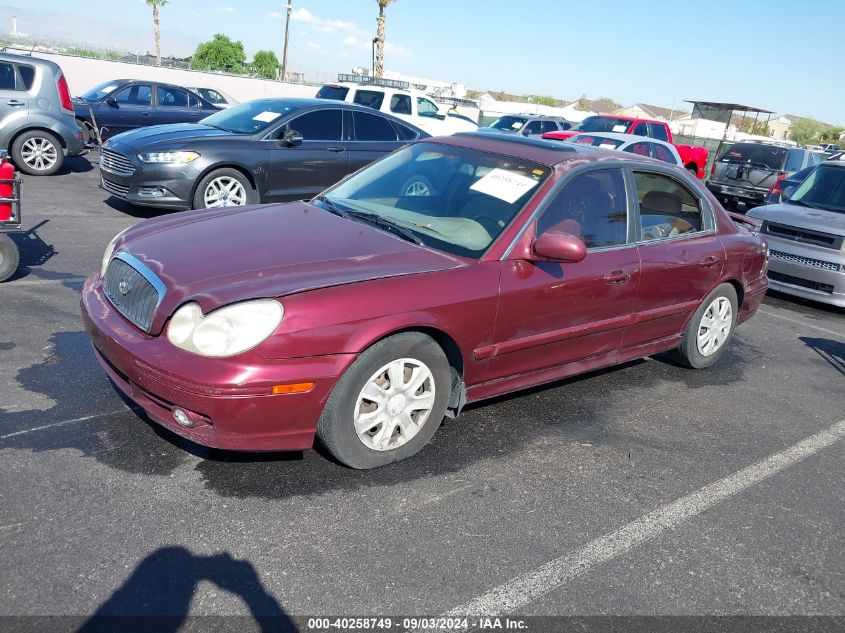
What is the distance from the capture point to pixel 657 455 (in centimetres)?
426

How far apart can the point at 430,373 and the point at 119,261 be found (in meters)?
1.74

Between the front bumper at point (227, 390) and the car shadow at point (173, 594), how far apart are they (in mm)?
550

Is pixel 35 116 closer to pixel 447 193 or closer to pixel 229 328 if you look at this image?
pixel 447 193

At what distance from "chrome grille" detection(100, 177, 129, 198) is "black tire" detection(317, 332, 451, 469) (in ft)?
21.8

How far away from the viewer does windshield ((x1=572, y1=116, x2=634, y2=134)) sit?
64.3 ft

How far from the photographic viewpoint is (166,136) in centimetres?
912

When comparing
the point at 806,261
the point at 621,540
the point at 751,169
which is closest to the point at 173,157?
the point at 621,540

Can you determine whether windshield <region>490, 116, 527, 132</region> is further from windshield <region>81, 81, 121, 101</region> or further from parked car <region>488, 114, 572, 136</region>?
windshield <region>81, 81, 121, 101</region>

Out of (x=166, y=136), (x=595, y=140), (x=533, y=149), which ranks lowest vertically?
(x=166, y=136)

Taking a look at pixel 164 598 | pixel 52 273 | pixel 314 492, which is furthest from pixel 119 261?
pixel 52 273

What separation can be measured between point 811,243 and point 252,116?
23.3 feet

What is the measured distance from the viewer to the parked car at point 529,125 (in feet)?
69.4

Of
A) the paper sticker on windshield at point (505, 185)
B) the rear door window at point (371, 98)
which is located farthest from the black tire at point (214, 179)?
the rear door window at point (371, 98)

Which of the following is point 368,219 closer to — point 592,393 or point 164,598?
point 592,393
